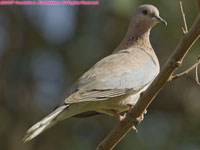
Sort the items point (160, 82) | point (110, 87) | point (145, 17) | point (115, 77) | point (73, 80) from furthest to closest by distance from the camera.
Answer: point (73, 80)
point (145, 17)
point (115, 77)
point (110, 87)
point (160, 82)

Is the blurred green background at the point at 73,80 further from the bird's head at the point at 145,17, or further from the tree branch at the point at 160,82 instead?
the tree branch at the point at 160,82

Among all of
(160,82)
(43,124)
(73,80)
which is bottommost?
(73,80)

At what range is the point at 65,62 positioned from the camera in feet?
19.6

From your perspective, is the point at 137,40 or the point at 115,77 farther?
the point at 137,40

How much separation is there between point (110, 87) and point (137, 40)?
3.35ft

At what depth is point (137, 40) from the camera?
4.30 meters

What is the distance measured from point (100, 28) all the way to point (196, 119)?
1.77 meters

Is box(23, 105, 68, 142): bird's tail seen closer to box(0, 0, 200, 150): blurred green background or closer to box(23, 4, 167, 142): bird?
box(23, 4, 167, 142): bird

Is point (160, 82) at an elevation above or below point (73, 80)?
above

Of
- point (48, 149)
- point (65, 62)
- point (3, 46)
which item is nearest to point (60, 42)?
point (65, 62)

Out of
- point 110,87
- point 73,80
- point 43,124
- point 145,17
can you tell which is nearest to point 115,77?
point 110,87

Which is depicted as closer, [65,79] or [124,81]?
[124,81]

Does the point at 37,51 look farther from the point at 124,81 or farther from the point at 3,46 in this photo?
the point at 124,81

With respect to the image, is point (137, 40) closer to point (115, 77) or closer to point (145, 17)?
point (145, 17)
